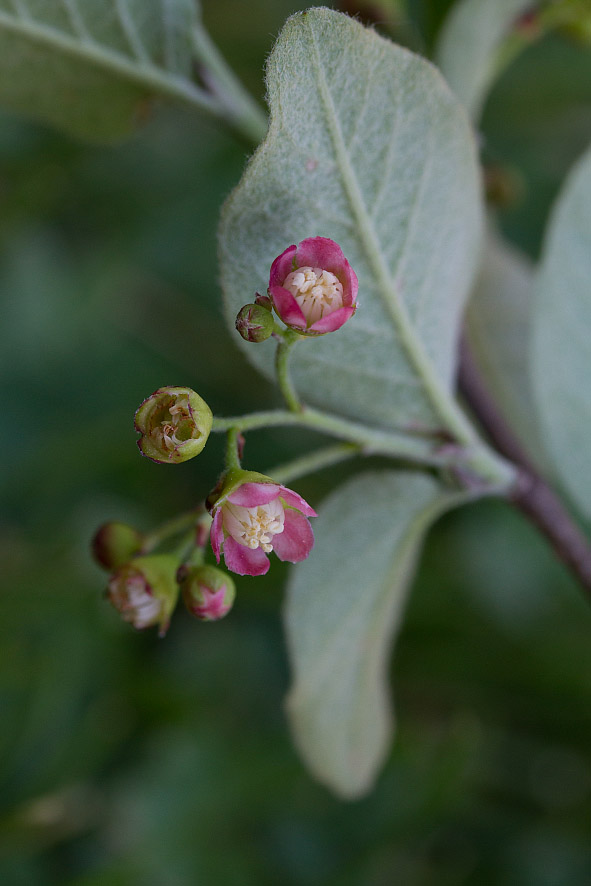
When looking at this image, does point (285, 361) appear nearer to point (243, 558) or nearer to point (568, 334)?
point (243, 558)

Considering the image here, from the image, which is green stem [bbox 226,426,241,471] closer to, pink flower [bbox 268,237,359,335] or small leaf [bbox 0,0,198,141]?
pink flower [bbox 268,237,359,335]

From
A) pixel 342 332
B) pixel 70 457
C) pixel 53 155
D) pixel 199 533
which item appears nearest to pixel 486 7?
pixel 342 332

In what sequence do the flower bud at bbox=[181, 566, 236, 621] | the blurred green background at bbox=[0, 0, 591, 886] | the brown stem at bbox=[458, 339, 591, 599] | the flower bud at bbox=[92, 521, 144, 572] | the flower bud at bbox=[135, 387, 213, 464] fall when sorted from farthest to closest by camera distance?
the blurred green background at bbox=[0, 0, 591, 886], the brown stem at bbox=[458, 339, 591, 599], the flower bud at bbox=[92, 521, 144, 572], the flower bud at bbox=[181, 566, 236, 621], the flower bud at bbox=[135, 387, 213, 464]

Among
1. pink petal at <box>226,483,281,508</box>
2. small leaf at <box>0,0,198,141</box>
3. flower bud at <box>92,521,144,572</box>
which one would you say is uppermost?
small leaf at <box>0,0,198,141</box>

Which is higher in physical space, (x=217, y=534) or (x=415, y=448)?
(x=217, y=534)

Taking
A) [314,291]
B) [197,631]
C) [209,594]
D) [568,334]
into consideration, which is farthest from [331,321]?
[197,631]

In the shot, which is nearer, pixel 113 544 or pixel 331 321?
pixel 331 321

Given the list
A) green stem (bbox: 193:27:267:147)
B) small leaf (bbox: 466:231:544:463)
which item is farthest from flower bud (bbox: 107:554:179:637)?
small leaf (bbox: 466:231:544:463)
